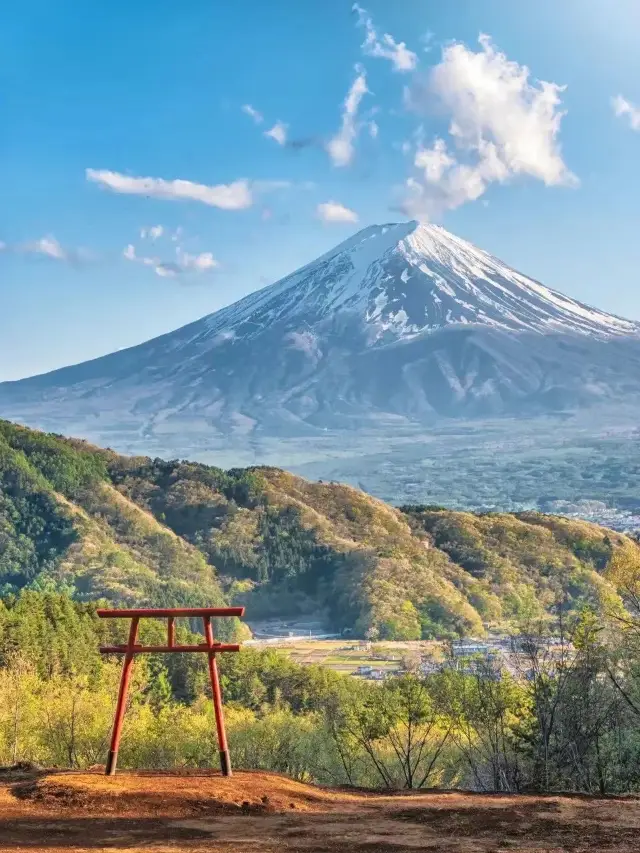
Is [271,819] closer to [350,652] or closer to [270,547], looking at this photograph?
[350,652]

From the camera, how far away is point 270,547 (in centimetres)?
13650

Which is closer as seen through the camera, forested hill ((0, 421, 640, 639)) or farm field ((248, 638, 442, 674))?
farm field ((248, 638, 442, 674))

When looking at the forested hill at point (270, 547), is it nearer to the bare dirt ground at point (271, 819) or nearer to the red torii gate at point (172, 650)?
the red torii gate at point (172, 650)

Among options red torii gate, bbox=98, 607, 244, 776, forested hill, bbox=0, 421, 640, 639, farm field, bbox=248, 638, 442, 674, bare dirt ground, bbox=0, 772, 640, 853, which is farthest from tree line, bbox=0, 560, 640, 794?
forested hill, bbox=0, 421, 640, 639

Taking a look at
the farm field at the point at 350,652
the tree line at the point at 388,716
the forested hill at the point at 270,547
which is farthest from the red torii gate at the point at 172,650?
the forested hill at the point at 270,547

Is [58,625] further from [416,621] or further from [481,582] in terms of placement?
[481,582]

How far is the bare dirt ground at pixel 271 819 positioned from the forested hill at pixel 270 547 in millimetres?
99707

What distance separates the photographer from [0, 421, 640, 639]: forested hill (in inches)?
4678

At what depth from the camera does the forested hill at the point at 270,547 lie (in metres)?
119

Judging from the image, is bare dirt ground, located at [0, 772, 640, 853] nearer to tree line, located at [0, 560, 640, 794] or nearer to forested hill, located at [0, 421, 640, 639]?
tree line, located at [0, 560, 640, 794]

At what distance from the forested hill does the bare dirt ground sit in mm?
99707

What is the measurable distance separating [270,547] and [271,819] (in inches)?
4972

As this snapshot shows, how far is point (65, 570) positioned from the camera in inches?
4801

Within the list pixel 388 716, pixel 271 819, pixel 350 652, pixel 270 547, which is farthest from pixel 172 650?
pixel 270 547
